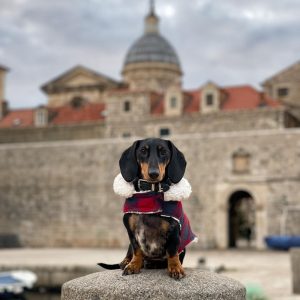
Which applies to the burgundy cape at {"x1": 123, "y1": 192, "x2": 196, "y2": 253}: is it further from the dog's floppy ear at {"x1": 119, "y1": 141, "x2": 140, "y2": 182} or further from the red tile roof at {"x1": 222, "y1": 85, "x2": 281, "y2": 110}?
the red tile roof at {"x1": 222, "y1": 85, "x2": 281, "y2": 110}

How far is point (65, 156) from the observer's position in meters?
30.2

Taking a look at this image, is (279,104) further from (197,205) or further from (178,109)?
(197,205)

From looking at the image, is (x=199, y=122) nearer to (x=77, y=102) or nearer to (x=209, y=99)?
(x=209, y=99)

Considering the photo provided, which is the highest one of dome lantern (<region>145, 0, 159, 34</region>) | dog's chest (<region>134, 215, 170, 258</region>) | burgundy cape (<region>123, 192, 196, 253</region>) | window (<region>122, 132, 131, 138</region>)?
dome lantern (<region>145, 0, 159, 34</region>)

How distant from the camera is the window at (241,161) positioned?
87.7 ft

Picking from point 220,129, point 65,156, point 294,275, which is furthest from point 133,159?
point 220,129

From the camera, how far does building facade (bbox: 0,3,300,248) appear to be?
86.2 feet

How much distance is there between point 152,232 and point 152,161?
0.33 metres

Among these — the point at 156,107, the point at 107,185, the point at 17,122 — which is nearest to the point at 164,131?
the point at 156,107

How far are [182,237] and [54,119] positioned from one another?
37.4m

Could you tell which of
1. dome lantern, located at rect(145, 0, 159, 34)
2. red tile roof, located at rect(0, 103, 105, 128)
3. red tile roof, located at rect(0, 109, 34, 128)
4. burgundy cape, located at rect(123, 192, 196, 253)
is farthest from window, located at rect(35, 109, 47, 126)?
burgundy cape, located at rect(123, 192, 196, 253)

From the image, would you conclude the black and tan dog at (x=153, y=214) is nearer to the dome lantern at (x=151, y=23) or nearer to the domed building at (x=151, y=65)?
the domed building at (x=151, y=65)

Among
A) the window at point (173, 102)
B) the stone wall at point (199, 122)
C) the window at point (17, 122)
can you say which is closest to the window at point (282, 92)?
the stone wall at point (199, 122)

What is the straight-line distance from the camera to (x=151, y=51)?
152 ft
